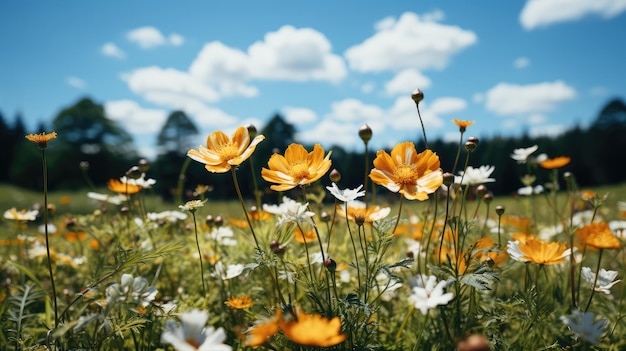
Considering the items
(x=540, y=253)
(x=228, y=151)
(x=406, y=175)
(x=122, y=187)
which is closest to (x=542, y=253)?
(x=540, y=253)

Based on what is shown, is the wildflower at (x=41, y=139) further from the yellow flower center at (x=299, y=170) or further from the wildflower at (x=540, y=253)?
the wildflower at (x=540, y=253)

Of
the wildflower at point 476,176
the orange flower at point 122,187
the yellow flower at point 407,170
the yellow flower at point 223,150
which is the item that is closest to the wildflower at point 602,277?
the wildflower at point 476,176

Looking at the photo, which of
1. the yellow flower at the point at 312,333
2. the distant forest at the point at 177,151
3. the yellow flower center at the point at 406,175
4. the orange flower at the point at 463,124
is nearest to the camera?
the yellow flower at the point at 312,333

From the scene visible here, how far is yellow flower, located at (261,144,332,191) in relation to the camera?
944 mm

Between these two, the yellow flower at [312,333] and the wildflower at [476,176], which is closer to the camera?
the yellow flower at [312,333]

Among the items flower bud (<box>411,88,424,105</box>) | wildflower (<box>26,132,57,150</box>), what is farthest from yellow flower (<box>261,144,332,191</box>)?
wildflower (<box>26,132,57,150</box>)

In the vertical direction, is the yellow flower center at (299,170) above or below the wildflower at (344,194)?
above

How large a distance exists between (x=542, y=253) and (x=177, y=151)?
28721mm

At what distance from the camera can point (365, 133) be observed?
42.3 inches

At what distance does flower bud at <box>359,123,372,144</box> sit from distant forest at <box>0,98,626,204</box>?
42.3 feet

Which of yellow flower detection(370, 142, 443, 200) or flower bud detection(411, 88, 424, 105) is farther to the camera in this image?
flower bud detection(411, 88, 424, 105)

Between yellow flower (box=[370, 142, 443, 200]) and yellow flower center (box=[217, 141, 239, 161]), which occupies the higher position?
yellow flower center (box=[217, 141, 239, 161])

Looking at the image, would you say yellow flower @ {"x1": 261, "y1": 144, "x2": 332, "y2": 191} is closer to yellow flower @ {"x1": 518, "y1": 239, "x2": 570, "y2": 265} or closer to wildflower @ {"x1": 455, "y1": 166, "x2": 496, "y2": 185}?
yellow flower @ {"x1": 518, "y1": 239, "x2": 570, "y2": 265}

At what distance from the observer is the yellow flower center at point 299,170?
0.96 meters
